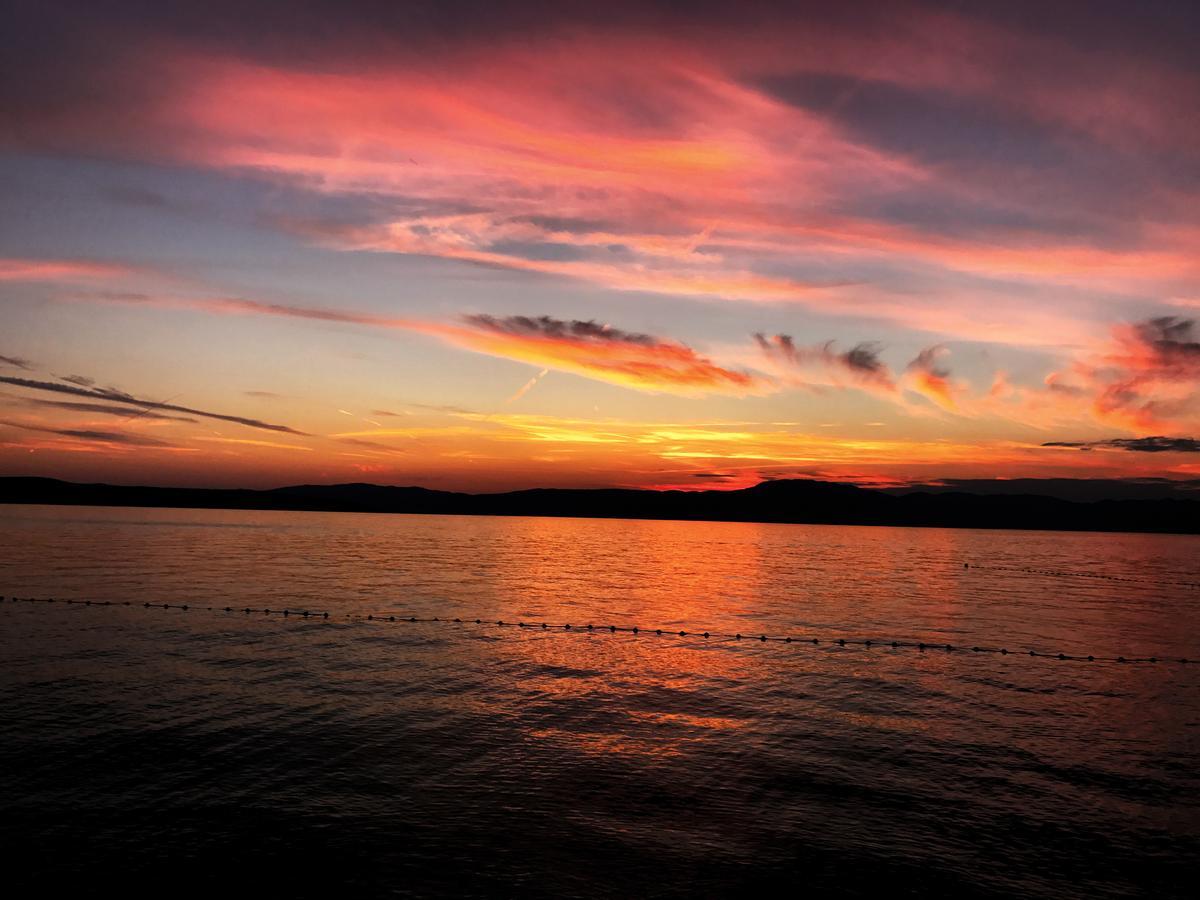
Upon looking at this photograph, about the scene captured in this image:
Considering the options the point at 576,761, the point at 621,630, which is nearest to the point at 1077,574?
the point at 621,630

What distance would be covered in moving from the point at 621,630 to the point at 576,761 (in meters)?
36.5

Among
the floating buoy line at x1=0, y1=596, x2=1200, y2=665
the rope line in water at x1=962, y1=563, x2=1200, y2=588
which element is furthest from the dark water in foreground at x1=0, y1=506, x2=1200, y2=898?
the rope line in water at x1=962, y1=563, x2=1200, y2=588

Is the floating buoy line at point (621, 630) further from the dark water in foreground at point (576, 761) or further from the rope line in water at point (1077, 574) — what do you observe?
the rope line in water at point (1077, 574)

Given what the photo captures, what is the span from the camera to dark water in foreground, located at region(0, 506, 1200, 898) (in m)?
22.4

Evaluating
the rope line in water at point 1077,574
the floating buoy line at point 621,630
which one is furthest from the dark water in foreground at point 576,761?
the rope line in water at point 1077,574

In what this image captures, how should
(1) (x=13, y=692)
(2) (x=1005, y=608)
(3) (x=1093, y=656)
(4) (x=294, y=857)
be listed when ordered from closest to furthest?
(4) (x=294, y=857), (1) (x=13, y=692), (3) (x=1093, y=656), (2) (x=1005, y=608)

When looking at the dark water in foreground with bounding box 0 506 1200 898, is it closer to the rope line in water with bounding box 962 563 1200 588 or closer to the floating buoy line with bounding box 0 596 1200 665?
the floating buoy line with bounding box 0 596 1200 665

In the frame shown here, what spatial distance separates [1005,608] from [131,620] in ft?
304

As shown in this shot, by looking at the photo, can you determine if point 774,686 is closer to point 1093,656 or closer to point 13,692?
point 1093,656

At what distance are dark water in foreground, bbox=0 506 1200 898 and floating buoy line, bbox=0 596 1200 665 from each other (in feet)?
6.46

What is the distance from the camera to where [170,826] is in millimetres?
24125

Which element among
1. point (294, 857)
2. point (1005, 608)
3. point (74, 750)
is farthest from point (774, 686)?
point (1005, 608)

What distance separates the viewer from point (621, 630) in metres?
67.8

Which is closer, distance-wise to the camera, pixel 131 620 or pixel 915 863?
pixel 915 863
